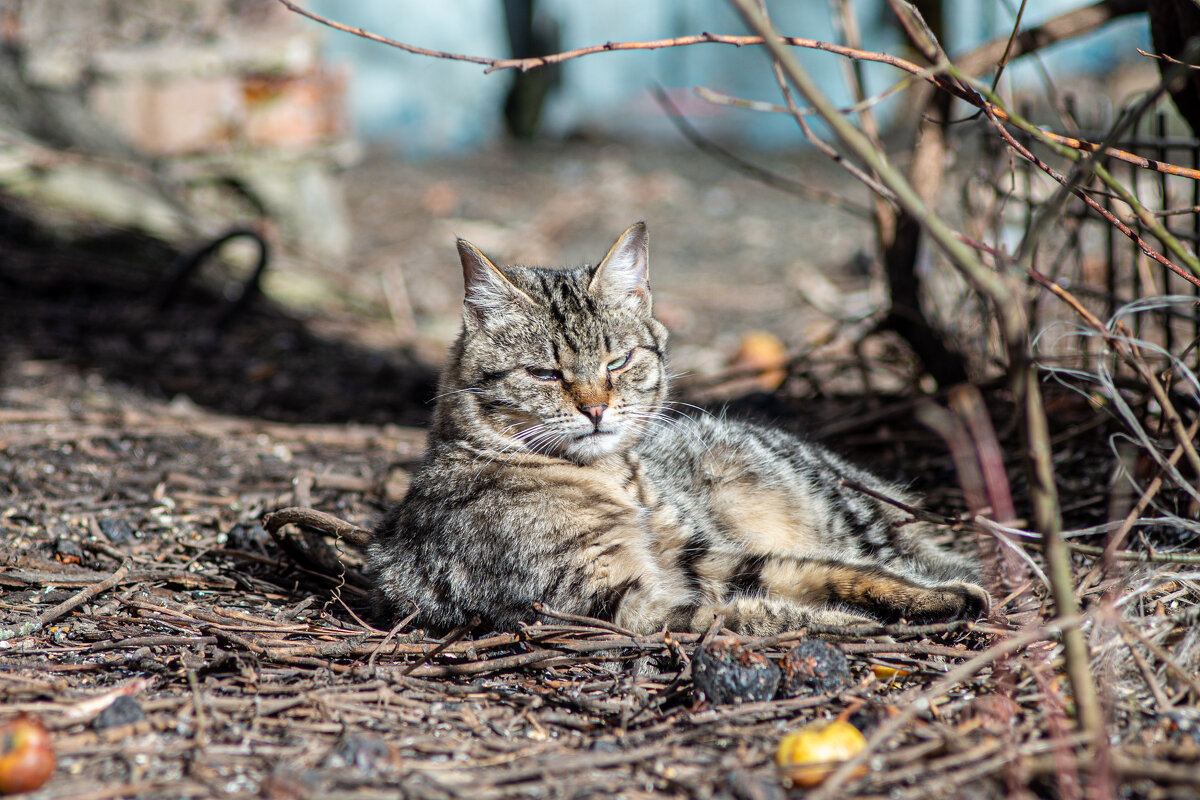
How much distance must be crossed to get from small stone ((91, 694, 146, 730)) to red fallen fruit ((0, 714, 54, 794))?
8.9 inches

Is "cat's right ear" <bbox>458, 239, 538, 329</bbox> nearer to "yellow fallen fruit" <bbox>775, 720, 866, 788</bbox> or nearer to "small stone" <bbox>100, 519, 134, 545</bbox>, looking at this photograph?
"small stone" <bbox>100, 519, 134, 545</bbox>

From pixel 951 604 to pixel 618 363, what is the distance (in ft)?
3.99

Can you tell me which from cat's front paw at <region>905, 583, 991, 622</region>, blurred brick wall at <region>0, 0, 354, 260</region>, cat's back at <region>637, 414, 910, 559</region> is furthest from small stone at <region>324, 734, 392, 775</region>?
blurred brick wall at <region>0, 0, 354, 260</region>

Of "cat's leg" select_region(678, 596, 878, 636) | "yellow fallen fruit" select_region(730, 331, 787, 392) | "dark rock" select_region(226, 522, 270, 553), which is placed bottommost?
"dark rock" select_region(226, 522, 270, 553)

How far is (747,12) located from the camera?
5.41 ft

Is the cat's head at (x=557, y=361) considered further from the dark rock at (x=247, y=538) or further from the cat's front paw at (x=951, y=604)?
the cat's front paw at (x=951, y=604)

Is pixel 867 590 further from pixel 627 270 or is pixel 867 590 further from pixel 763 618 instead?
pixel 627 270

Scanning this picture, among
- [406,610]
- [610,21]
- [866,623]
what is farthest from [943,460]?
[610,21]

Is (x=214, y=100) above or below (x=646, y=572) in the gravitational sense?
above

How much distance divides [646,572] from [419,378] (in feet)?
10.8

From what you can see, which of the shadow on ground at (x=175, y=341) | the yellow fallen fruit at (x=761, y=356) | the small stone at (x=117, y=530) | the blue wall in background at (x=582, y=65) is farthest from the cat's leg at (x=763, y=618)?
the blue wall in background at (x=582, y=65)

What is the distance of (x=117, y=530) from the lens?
11.1 feet

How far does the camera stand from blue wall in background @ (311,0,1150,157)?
1295 cm

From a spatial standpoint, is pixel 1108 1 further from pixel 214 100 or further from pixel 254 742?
pixel 214 100
